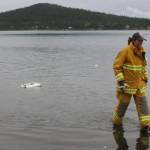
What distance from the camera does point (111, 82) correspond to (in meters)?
18.1

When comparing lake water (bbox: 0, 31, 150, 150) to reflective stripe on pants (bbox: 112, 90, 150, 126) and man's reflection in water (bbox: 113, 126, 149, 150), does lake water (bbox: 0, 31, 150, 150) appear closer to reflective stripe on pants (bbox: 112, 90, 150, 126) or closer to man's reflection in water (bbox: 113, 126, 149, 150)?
man's reflection in water (bbox: 113, 126, 149, 150)

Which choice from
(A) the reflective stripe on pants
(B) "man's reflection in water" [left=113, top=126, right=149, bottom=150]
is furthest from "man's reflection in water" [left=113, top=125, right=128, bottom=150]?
(A) the reflective stripe on pants

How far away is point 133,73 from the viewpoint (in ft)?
29.0

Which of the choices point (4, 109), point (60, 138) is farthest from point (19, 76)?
point (60, 138)

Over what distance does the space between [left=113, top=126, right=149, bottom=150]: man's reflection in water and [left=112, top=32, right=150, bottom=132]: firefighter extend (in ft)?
1.13

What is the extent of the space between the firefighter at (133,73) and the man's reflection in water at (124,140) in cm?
35

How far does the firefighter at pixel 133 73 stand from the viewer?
8703 mm

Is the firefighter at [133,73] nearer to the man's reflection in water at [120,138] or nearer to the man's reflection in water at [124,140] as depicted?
the man's reflection in water at [124,140]

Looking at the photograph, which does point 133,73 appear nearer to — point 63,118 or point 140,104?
point 140,104

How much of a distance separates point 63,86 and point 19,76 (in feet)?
15.1

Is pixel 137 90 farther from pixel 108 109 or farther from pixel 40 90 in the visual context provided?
pixel 40 90

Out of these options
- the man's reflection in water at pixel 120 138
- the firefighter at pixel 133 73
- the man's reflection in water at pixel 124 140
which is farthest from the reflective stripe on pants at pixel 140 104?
the man's reflection in water at pixel 120 138

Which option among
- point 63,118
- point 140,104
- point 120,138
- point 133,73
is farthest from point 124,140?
point 63,118

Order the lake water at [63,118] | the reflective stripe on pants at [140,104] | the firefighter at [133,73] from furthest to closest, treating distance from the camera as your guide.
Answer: the reflective stripe on pants at [140,104] < the firefighter at [133,73] < the lake water at [63,118]
